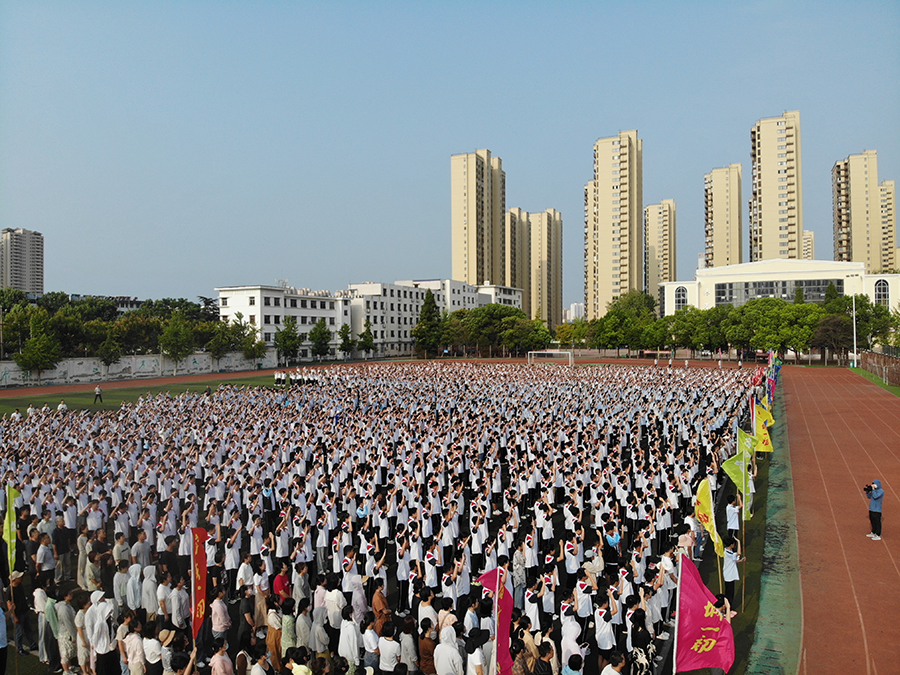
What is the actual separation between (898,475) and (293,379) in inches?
1144

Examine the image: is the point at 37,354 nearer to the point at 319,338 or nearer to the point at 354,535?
the point at 319,338

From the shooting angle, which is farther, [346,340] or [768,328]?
[346,340]

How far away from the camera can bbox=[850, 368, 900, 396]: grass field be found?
32344mm

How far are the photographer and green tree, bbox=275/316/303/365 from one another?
175 feet

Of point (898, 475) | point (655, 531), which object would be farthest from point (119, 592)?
point (898, 475)

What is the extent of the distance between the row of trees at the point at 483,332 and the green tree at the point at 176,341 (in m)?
30.7

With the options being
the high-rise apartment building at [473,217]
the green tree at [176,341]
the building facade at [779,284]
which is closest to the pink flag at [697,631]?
the green tree at [176,341]

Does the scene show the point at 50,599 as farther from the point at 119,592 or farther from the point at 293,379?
the point at 293,379

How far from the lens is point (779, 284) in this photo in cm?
6969

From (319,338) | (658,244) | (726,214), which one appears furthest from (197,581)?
(658,244)

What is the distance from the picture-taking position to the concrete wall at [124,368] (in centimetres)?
3962

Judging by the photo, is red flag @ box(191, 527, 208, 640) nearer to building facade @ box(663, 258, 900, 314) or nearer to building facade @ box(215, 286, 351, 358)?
building facade @ box(215, 286, 351, 358)

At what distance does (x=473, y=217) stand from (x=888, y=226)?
249ft

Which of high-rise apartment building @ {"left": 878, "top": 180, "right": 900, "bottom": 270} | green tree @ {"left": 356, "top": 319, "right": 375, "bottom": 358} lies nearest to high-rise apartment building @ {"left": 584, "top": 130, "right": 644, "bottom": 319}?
green tree @ {"left": 356, "top": 319, "right": 375, "bottom": 358}
